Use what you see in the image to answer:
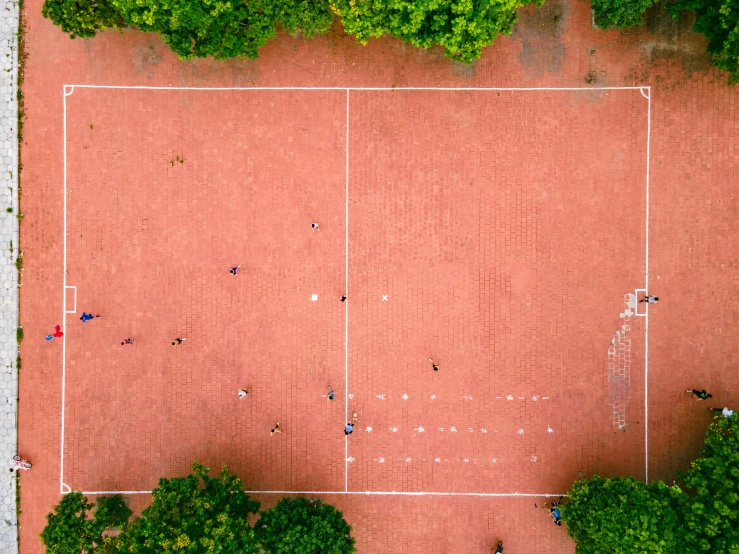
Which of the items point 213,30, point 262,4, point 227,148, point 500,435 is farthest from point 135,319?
point 500,435

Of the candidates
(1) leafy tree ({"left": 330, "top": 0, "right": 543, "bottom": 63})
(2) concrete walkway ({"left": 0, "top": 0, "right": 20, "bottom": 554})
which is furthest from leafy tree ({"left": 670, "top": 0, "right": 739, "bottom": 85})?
(2) concrete walkway ({"left": 0, "top": 0, "right": 20, "bottom": 554})

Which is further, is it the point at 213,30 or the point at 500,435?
the point at 500,435

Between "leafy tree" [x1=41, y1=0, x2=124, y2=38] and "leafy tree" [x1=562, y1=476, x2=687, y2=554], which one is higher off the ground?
"leafy tree" [x1=41, y1=0, x2=124, y2=38]

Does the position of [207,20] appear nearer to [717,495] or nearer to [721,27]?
[721,27]

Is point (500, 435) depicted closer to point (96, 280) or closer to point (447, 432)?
point (447, 432)

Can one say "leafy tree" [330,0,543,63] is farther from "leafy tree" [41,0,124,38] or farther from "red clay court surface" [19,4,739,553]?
"leafy tree" [41,0,124,38]

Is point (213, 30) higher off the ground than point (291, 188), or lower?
higher

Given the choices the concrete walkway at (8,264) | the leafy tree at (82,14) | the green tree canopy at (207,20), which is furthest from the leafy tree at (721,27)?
the concrete walkway at (8,264)
